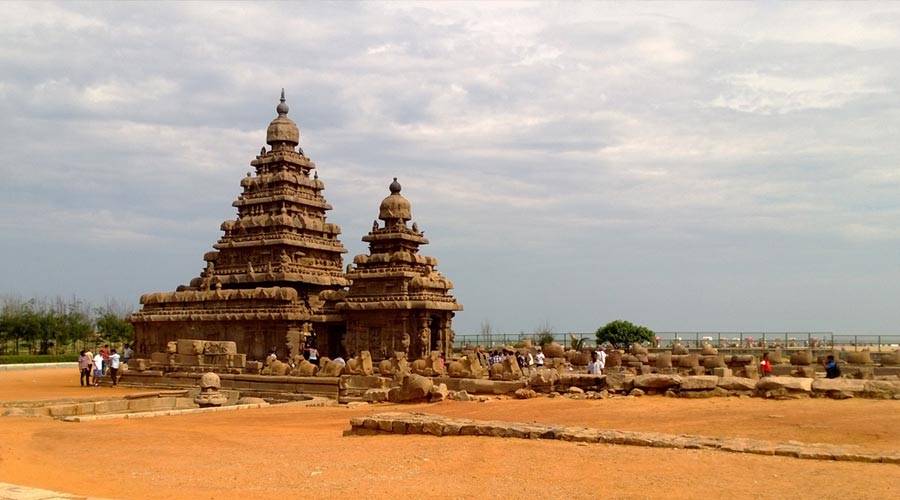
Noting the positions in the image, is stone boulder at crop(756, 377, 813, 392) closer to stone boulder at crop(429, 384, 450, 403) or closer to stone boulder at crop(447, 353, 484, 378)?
stone boulder at crop(429, 384, 450, 403)

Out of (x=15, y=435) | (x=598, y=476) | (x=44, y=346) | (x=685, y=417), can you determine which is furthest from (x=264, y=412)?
(x=44, y=346)

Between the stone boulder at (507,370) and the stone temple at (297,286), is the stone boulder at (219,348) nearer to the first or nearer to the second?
the stone temple at (297,286)

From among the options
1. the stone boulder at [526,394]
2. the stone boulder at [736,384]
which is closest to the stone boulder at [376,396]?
the stone boulder at [526,394]

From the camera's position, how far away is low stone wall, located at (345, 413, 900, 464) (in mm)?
10148

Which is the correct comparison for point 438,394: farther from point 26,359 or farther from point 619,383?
point 26,359

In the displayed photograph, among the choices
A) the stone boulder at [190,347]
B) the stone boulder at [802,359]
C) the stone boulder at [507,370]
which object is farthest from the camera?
the stone boulder at [190,347]

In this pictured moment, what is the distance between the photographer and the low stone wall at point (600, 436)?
10.1 m

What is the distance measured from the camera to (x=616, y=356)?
101 ft

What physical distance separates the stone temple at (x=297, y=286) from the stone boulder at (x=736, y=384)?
703 inches

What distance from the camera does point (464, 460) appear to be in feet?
34.2

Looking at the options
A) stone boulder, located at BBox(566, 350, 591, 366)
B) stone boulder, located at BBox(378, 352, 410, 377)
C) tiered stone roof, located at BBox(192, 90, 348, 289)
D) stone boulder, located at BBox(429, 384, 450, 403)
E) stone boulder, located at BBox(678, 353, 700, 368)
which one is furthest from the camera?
tiered stone roof, located at BBox(192, 90, 348, 289)

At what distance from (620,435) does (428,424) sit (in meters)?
3.00

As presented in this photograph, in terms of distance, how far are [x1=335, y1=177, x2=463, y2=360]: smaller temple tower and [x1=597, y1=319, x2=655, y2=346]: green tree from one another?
53.5ft

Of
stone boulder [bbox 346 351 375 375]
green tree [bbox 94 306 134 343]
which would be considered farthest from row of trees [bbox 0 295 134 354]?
stone boulder [bbox 346 351 375 375]
